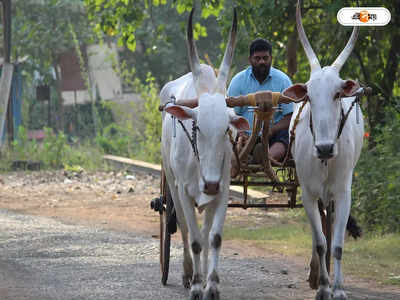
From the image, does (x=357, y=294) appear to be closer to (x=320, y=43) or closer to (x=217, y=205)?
(x=217, y=205)

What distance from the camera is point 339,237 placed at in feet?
17.8

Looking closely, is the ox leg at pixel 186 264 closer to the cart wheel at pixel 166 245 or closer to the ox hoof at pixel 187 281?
the ox hoof at pixel 187 281

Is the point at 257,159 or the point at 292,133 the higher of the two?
the point at 292,133

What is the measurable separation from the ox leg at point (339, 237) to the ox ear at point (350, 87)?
2.32 feet

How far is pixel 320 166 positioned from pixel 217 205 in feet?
2.40

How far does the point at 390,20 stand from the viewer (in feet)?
31.4

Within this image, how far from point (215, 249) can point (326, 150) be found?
0.97 m

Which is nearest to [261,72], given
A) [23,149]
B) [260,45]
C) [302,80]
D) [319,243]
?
[260,45]

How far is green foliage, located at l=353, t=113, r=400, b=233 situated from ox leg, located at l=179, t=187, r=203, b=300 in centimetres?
302

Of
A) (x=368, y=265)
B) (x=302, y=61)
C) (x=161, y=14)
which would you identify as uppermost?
(x=161, y=14)

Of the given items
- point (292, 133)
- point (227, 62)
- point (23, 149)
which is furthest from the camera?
point (23, 149)

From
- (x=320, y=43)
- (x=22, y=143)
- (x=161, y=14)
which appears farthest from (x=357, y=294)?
(x=161, y=14)

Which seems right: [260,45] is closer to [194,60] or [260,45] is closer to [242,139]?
[242,139]

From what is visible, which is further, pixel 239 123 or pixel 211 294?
pixel 239 123
